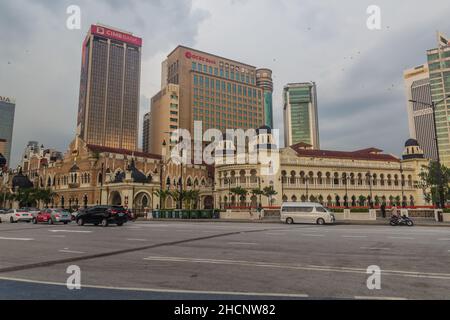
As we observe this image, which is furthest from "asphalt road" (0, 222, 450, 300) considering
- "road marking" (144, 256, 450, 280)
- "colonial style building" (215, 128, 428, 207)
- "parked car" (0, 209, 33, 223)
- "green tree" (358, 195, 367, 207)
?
"green tree" (358, 195, 367, 207)

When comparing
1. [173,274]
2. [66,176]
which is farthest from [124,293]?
[66,176]

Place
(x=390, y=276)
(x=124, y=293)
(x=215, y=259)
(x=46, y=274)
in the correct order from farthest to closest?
(x=215, y=259) → (x=46, y=274) → (x=390, y=276) → (x=124, y=293)

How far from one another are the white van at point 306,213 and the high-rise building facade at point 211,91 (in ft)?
337

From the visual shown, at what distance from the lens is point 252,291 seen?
5.37 m

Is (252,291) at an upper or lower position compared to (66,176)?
lower

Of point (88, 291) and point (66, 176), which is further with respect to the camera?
point (66, 176)

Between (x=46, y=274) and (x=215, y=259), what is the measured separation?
4.09 metres

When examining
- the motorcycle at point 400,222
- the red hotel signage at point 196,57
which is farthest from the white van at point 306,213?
the red hotel signage at point 196,57

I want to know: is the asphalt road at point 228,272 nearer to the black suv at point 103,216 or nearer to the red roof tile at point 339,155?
the black suv at point 103,216

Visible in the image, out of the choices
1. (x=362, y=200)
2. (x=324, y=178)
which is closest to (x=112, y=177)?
(x=324, y=178)

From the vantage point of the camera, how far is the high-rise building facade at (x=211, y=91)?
132375mm

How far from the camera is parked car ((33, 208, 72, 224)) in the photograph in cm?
2864

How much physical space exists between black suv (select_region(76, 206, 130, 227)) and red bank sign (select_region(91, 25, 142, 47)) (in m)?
146
